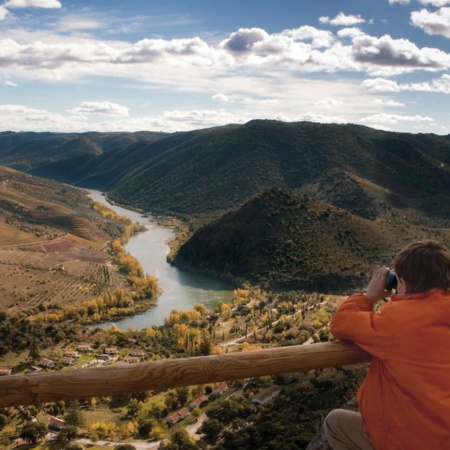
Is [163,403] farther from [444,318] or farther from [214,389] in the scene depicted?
[444,318]

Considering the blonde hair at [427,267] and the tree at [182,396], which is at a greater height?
the blonde hair at [427,267]

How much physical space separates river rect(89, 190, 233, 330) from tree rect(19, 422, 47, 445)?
79.5 feet

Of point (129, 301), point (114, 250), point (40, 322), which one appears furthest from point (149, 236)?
point (40, 322)

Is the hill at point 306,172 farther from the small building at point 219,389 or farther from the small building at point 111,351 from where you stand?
the small building at point 219,389

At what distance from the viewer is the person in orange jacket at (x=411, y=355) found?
232 centimetres

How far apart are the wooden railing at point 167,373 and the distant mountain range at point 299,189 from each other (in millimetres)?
54982

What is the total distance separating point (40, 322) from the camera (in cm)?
4662

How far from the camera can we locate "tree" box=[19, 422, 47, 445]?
80.4ft

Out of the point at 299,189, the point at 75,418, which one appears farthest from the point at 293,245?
the point at 299,189

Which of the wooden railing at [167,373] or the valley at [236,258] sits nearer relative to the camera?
the wooden railing at [167,373]

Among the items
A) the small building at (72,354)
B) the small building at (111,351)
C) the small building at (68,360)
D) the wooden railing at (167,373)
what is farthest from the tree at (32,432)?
the wooden railing at (167,373)

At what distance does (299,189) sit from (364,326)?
360 feet

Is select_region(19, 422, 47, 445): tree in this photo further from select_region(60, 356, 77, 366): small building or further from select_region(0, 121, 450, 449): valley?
select_region(60, 356, 77, 366): small building

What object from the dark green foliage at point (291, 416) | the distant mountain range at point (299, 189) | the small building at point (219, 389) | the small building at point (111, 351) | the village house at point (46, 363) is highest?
the distant mountain range at point (299, 189)
